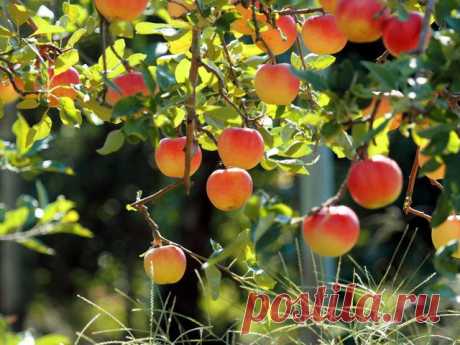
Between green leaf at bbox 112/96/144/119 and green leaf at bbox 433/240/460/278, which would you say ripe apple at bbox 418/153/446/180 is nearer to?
green leaf at bbox 433/240/460/278

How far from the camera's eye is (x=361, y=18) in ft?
2.53

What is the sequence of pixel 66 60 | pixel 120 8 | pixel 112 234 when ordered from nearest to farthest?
pixel 120 8 < pixel 66 60 < pixel 112 234

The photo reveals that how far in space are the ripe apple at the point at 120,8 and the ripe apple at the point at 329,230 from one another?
0.83ft

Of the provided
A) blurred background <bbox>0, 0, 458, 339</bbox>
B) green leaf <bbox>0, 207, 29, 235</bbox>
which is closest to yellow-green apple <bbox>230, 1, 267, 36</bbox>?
green leaf <bbox>0, 207, 29, 235</bbox>

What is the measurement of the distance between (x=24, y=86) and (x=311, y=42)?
1.14 ft

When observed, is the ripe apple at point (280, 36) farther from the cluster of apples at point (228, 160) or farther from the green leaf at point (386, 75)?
the green leaf at point (386, 75)

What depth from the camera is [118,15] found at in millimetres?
857

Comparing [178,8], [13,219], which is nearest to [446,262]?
[178,8]

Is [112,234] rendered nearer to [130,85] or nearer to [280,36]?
[280,36]

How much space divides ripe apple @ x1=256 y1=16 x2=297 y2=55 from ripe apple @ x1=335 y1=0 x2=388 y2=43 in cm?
20

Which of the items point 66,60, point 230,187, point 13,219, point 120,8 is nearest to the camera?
point 120,8

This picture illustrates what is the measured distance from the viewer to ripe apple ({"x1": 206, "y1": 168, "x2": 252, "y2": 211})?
964 mm

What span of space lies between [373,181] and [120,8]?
28cm

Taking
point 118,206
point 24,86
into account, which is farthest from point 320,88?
point 118,206
